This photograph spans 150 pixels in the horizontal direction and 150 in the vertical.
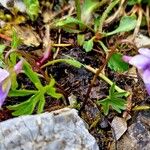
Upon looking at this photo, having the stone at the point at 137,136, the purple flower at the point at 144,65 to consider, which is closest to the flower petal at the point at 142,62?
the purple flower at the point at 144,65

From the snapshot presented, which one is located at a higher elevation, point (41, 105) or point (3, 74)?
point (3, 74)

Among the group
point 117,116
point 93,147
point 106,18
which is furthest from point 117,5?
point 93,147

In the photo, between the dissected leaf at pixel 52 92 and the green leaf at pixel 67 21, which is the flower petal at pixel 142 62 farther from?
the green leaf at pixel 67 21

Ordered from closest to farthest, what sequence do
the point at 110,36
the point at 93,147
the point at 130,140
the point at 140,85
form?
the point at 93,147
the point at 130,140
the point at 140,85
the point at 110,36

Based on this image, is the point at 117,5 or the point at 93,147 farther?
the point at 117,5

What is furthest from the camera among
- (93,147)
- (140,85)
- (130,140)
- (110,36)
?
(110,36)

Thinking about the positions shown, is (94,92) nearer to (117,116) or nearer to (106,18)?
(117,116)

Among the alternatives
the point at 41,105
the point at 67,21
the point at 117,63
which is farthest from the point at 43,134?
the point at 67,21

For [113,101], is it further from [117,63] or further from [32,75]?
[32,75]
